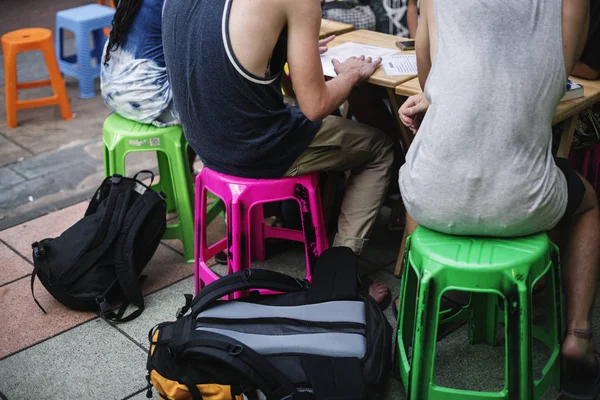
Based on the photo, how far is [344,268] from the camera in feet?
8.69

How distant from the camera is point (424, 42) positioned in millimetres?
2473

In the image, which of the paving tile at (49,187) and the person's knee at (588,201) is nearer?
the person's knee at (588,201)

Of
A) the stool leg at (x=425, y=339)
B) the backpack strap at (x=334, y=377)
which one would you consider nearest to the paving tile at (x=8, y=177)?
the backpack strap at (x=334, y=377)

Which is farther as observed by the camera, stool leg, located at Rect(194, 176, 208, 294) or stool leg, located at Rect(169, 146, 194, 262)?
stool leg, located at Rect(169, 146, 194, 262)

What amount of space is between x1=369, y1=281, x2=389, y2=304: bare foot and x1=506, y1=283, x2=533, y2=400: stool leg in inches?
35.3

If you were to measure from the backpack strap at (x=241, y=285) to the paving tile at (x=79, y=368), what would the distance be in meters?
0.34

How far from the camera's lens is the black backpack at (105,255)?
2936mm

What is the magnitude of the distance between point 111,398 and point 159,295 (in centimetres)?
67

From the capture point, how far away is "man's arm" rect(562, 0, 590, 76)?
2139 millimetres

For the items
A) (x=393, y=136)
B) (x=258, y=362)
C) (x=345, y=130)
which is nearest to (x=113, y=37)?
(x=345, y=130)

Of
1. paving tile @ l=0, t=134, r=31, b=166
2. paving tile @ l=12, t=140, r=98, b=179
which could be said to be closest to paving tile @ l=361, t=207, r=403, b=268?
paving tile @ l=12, t=140, r=98, b=179

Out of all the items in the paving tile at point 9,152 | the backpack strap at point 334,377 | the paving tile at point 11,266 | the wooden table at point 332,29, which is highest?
the wooden table at point 332,29

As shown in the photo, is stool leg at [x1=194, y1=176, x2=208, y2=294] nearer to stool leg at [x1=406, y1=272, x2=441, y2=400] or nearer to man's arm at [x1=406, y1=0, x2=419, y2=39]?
stool leg at [x1=406, y1=272, x2=441, y2=400]

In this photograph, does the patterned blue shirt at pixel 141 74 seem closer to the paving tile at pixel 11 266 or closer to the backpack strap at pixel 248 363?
the paving tile at pixel 11 266
